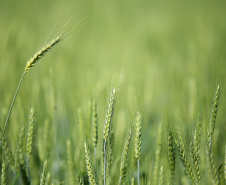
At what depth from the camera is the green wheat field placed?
0.94 meters

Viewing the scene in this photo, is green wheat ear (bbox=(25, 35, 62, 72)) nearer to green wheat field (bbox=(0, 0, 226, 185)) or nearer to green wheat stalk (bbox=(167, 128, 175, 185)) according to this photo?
green wheat field (bbox=(0, 0, 226, 185))

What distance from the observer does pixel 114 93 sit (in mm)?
Answer: 904

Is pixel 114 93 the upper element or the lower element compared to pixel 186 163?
upper

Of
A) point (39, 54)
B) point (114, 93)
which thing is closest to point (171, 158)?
point (114, 93)

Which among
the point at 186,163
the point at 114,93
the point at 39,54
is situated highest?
→ the point at 39,54

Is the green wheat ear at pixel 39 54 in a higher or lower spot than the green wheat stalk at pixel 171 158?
higher

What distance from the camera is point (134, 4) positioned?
293 inches

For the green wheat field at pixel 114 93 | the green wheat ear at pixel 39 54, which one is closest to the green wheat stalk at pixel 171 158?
the green wheat field at pixel 114 93

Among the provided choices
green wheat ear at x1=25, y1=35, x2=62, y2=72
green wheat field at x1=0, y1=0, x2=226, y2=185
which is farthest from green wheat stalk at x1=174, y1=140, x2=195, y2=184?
green wheat ear at x1=25, y1=35, x2=62, y2=72

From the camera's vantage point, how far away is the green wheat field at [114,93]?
3.08 ft

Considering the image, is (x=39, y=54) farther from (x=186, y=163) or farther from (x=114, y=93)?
(x=186, y=163)

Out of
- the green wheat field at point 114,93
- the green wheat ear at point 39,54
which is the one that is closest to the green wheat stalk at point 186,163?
the green wheat field at point 114,93

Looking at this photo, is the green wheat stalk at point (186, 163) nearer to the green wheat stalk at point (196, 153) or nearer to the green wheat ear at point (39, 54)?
the green wheat stalk at point (196, 153)

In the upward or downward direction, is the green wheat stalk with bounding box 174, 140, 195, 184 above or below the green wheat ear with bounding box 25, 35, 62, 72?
below
